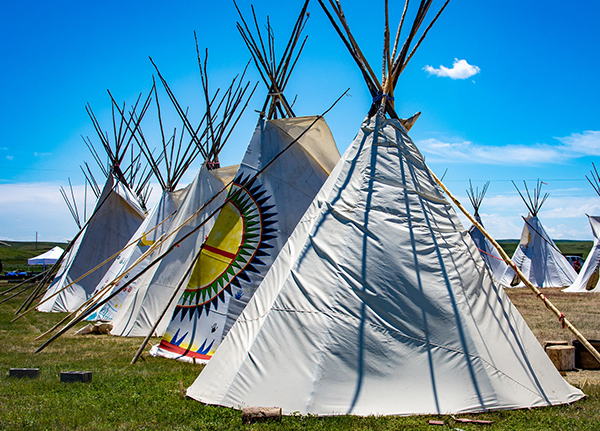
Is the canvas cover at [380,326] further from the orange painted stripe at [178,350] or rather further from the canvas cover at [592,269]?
the canvas cover at [592,269]

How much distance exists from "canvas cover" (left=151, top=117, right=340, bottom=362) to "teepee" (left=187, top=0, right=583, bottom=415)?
1389 millimetres

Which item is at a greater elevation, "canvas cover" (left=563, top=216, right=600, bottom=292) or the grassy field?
"canvas cover" (left=563, top=216, right=600, bottom=292)

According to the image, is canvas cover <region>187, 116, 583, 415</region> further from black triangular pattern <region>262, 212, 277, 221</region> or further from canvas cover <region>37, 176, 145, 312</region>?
canvas cover <region>37, 176, 145, 312</region>

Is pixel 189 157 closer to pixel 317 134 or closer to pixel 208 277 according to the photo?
pixel 317 134

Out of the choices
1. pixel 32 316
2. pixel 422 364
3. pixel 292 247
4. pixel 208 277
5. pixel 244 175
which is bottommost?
pixel 32 316

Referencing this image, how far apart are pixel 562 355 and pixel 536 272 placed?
536 inches

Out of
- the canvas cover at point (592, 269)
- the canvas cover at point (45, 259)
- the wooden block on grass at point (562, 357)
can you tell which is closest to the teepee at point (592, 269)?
the canvas cover at point (592, 269)

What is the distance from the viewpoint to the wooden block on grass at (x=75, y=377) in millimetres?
3840

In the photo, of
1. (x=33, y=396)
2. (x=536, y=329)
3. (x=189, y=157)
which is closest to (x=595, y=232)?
(x=536, y=329)

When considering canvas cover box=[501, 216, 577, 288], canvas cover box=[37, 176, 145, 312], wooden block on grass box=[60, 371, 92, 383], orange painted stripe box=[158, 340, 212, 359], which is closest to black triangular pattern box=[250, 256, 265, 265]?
orange painted stripe box=[158, 340, 212, 359]

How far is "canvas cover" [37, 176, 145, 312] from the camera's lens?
10469 mm

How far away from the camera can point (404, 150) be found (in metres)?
4.10

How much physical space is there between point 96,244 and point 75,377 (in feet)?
26.0

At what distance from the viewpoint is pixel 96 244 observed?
36.5 ft
